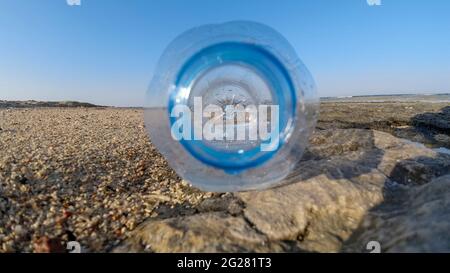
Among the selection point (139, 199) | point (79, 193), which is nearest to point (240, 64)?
point (139, 199)

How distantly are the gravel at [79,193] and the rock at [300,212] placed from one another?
0.94ft

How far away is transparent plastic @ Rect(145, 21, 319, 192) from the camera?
101 inches

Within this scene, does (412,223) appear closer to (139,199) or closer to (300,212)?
(300,212)

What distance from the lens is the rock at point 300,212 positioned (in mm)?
2338

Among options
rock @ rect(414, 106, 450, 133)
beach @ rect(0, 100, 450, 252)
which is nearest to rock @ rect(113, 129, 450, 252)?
beach @ rect(0, 100, 450, 252)

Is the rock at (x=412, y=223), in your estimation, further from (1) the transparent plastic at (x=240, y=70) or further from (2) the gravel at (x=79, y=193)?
(2) the gravel at (x=79, y=193)

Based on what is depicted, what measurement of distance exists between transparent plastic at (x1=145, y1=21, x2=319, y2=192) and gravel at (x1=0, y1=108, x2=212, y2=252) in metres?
0.64

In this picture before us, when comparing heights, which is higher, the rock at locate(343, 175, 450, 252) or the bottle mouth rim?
the bottle mouth rim

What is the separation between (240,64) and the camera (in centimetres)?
269

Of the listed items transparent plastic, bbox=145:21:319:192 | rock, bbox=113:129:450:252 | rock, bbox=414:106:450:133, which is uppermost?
transparent plastic, bbox=145:21:319:192

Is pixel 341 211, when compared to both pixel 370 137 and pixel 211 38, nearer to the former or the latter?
pixel 211 38

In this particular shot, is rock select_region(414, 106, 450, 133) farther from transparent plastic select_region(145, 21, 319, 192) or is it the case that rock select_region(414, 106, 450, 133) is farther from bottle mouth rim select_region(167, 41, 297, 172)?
bottle mouth rim select_region(167, 41, 297, 172)
